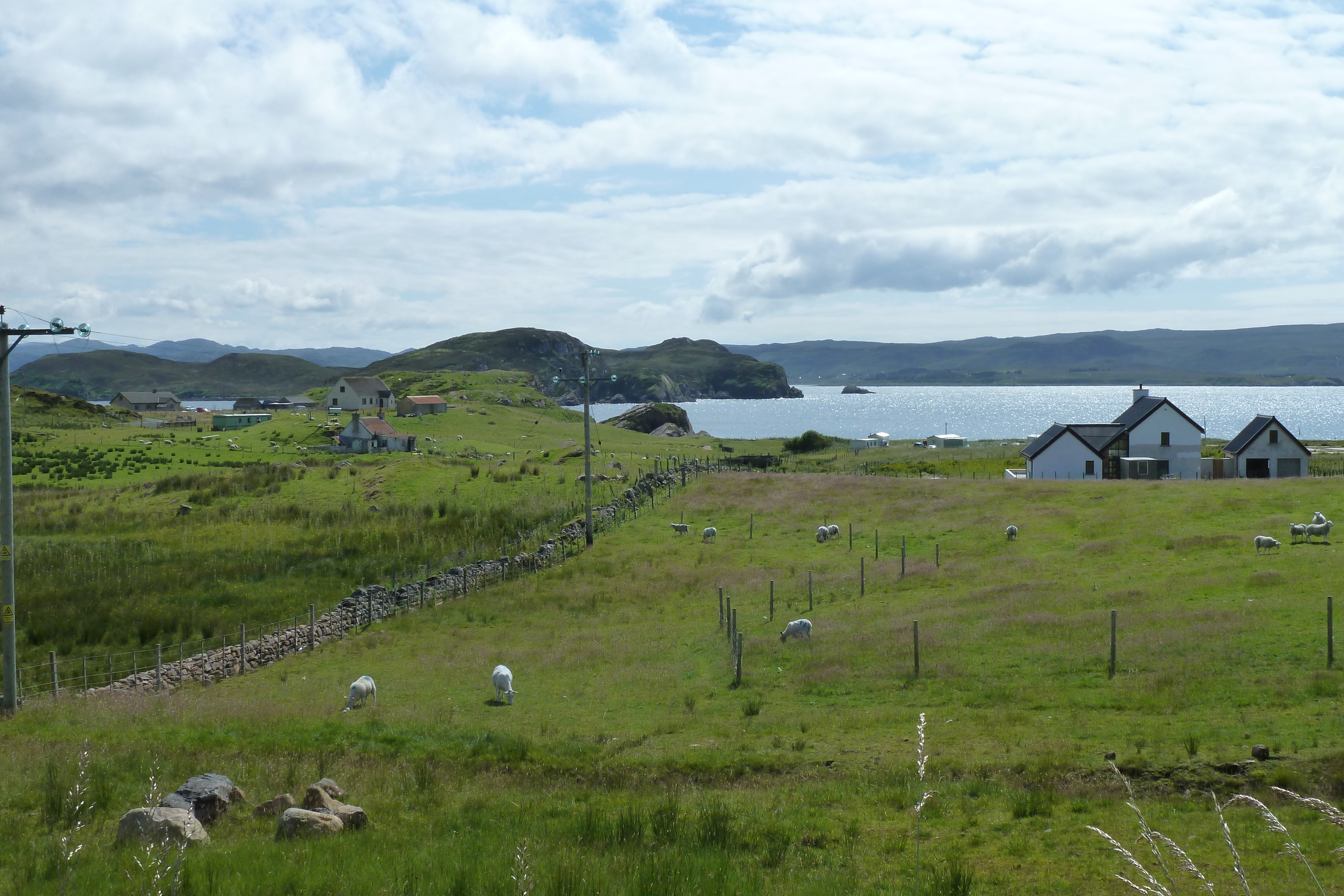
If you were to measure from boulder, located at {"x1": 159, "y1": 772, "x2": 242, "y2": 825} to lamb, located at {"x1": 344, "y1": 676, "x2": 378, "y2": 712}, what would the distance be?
10121 millimetres

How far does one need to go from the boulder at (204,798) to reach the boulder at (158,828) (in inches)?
23.5

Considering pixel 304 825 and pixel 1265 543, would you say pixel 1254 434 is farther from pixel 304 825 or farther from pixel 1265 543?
pixel 304 825

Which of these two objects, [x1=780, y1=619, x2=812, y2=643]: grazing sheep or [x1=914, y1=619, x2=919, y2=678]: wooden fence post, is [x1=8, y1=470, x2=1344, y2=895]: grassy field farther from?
[x1=780, y1=619, x2=812, y2=643]: grazing sheep

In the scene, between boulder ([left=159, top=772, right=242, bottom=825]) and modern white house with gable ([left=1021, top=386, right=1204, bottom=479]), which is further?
modern white house with gable ([left=1021, top=386, right=1204, bottom=479])

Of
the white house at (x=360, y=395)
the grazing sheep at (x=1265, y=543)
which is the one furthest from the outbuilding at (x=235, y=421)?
the grazing sheep at (x=1265, y=543)

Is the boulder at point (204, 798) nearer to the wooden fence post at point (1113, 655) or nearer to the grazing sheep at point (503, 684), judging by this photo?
the grazing sheep at point (503, 684)

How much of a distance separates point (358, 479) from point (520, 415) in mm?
75812

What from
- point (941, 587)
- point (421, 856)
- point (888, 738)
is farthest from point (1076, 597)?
point (421, 856)

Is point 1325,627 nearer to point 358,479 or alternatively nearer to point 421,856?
point 421,856

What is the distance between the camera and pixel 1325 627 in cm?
2345

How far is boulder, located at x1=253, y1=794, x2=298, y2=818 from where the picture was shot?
12.8m

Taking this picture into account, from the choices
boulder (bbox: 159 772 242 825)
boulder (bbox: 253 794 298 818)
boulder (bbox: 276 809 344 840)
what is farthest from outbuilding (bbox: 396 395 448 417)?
boulder (bbox: 276 809 344 840)

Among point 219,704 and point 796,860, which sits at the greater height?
point 796,860

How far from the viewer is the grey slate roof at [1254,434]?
69.1 m
